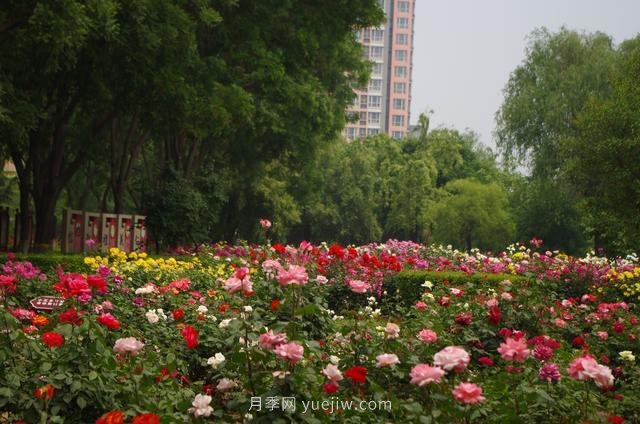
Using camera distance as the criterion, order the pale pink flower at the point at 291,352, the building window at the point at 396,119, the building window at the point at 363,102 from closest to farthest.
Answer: the pale pink flower at the point at 291,352 < the building window at the point at 363,102 < the building window at the point at 396,119

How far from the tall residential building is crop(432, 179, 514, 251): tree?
279ft

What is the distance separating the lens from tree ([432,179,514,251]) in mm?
51656

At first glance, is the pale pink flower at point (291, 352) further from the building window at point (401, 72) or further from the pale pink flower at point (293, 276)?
the building window at point (401, 72)

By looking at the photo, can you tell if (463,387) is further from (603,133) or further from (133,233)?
(603,133)

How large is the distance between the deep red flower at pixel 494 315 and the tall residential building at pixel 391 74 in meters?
131

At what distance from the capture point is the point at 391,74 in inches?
5438

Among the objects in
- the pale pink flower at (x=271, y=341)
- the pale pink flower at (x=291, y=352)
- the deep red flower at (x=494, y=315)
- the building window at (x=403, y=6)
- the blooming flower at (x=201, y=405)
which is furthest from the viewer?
the building window at (x=403, y=6)

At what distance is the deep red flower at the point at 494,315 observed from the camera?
727cm

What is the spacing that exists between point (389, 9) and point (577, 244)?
102 m

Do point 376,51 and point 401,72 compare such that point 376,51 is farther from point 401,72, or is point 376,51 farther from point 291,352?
point 291,352

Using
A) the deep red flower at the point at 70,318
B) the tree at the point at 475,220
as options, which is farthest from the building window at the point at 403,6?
the deep red flower at the point at 70,318

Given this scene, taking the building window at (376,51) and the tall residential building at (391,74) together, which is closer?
the tall residential building at (391,74)

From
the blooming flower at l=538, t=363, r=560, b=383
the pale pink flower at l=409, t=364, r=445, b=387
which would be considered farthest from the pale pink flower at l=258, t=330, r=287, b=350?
the blooming flower at l=538, t=363, r=560, b=383

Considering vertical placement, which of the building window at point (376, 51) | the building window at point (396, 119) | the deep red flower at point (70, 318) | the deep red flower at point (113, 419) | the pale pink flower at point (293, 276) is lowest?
the deep red flower at point (113, 419)
